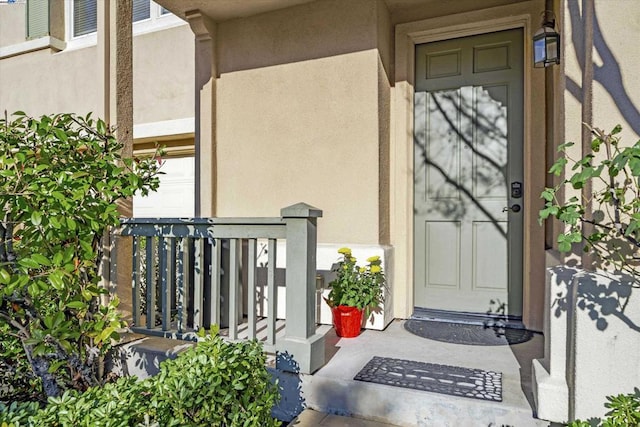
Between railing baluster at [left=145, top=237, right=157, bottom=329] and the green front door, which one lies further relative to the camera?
the green front door

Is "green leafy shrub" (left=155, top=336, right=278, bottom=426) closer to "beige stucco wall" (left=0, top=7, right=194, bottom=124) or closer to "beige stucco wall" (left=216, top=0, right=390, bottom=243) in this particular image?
"beige stucco wall" (left=216, top=0, right=390, bottom=243)

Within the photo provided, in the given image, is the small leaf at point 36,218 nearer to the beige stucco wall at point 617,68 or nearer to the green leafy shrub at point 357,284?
the green leafy shrub at point 357,284

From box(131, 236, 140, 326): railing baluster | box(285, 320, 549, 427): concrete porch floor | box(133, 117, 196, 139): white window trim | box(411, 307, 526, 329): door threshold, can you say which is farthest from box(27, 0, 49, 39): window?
box(411, 307, 526, 329): door threshold

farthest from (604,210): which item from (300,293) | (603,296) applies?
(300,293)

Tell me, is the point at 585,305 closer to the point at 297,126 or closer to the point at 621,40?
the point at 621,40

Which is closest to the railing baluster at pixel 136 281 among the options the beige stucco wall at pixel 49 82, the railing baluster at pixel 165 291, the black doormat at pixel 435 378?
the railing baluster at pixel 165 291

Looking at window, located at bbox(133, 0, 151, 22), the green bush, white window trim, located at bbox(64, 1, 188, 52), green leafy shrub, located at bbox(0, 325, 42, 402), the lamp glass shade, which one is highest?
window, located at bbox(133, 0, 151, 22)

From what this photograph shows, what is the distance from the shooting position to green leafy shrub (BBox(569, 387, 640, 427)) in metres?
1.47

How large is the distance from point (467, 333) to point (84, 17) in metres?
6.66

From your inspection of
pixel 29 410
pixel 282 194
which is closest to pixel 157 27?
pixel 282 194

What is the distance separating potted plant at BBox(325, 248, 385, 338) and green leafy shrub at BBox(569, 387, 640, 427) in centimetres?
166

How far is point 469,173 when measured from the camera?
3486 millimetres

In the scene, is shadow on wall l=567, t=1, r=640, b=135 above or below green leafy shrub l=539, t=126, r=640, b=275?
above

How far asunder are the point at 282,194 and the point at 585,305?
101 inches
